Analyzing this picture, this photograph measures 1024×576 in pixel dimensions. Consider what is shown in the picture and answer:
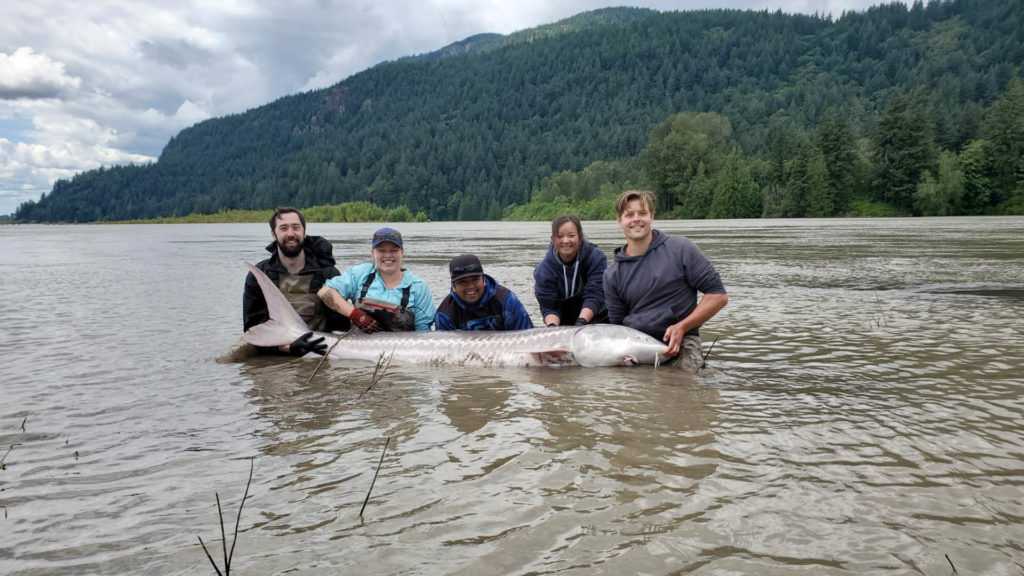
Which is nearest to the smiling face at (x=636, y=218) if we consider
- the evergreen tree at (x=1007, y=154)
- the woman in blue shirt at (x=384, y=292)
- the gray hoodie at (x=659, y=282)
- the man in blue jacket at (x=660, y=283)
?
the man in blue jacket at (x=660, y=283)

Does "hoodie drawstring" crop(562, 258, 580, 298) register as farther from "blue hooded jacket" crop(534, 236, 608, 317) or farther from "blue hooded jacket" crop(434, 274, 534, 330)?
"blue hooded jacket" crop(434, 274, 534, 330)

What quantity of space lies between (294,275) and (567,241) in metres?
3.45

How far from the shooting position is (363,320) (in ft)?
25.1

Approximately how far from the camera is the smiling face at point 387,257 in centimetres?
774

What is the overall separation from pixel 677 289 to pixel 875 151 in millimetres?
96007

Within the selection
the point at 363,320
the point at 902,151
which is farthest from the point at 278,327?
the point at 902,151

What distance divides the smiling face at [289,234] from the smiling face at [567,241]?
320cm

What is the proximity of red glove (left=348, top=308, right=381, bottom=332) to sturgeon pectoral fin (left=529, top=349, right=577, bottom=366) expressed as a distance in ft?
6.46

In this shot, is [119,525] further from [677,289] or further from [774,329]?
[774,329]

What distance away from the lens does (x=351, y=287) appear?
317 inches

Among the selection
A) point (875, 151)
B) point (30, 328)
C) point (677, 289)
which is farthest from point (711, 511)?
point (875, 151)

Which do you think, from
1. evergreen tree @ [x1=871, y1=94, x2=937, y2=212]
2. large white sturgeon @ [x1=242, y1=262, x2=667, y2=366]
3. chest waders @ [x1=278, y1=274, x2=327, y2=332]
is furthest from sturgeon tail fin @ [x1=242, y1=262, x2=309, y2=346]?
evergreen tree @ [x1=871, y1=94, x2=937, y2=212]

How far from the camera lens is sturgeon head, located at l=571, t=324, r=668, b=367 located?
6875 mm

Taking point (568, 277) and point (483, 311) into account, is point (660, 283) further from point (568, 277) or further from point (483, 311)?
point (483, 311)
